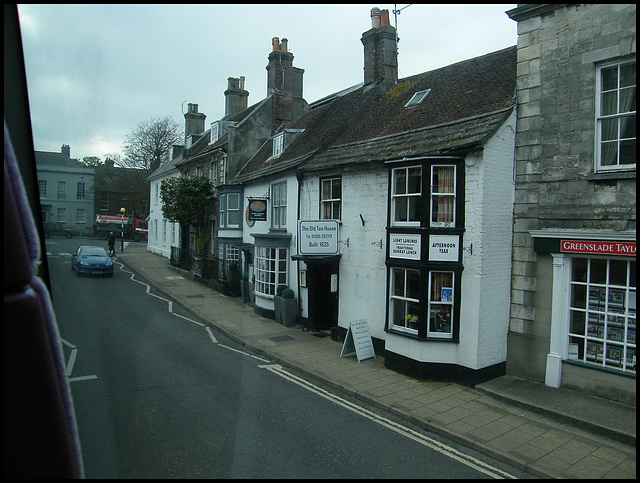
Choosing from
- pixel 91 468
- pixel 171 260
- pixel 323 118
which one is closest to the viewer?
pixel 91 468

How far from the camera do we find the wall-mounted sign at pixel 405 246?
10852 mm

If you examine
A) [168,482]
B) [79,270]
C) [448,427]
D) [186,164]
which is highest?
[186,164]

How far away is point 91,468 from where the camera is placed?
3.48 m

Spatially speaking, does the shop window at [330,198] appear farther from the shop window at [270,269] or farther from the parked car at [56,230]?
the parked car at [56,230]

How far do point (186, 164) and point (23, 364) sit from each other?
32124mm

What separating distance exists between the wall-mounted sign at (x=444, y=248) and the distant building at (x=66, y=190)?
829 centimetres

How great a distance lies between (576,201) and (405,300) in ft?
14.3

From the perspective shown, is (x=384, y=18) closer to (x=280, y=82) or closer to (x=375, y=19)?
(x=375, y=19)

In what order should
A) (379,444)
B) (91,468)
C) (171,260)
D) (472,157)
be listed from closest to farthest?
(91,468) < (379,444) < (472,157) < (171,260)

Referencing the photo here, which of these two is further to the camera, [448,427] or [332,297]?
[332,297]

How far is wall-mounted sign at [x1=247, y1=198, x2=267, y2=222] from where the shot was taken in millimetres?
18953

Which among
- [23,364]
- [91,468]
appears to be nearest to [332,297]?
[91,468]

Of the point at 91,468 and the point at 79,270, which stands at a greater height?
the point at 79,270

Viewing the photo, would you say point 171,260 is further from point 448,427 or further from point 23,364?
point 23,364
